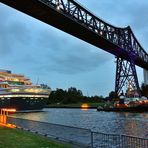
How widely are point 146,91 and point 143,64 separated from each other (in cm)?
2383

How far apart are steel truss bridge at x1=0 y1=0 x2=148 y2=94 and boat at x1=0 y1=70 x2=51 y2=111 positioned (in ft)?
62.3

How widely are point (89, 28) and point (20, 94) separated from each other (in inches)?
1077

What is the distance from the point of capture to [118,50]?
8506 cm

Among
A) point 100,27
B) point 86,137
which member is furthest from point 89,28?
point 86,137

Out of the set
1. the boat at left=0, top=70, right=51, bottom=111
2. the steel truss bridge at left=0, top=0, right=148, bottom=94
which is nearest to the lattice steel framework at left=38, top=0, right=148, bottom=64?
the steel truss bridge at left=0, top=0, right=148, bottom=94

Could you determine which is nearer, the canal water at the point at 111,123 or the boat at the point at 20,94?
the canal water at the point at 111,123

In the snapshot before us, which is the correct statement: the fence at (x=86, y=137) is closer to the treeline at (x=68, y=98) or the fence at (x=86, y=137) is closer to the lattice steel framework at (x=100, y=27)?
the lattice steel framework at (x=100, y=27)

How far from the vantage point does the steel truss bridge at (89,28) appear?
155 ft

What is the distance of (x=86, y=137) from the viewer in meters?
17.9

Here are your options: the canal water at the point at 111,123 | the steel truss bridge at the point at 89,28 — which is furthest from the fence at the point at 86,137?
the steel truss bridge at the point at 89,28

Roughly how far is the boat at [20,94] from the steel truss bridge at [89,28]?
18978mm

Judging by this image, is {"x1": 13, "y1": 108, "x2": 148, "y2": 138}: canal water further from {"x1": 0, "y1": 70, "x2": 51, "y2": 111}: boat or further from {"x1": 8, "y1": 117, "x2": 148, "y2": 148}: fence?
{"x1": 0, "y1": 70, "x2": 51, "y2": 111}: boat

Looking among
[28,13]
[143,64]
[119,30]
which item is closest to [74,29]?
[28,13]

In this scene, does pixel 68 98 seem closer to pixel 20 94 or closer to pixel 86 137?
pixel 20 94
